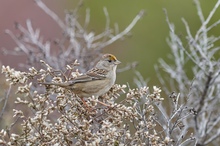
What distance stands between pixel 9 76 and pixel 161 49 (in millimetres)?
11378

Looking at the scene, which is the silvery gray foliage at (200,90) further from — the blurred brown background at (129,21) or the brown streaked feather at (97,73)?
the blurred brown background at (129,21)

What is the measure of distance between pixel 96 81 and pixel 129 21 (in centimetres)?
1099

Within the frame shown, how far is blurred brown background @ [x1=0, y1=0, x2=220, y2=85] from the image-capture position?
1456cm

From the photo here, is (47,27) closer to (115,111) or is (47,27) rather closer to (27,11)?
(27,11)

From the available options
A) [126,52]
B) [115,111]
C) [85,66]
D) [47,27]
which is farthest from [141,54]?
[115,111]

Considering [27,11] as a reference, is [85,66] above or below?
below

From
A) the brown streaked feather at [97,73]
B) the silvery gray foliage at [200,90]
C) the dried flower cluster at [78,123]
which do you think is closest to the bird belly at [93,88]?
the brown streaked feather at [97,73]

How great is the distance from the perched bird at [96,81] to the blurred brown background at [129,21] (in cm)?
803

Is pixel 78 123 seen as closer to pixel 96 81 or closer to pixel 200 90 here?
pixel 96 81

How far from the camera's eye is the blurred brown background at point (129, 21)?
573 inches

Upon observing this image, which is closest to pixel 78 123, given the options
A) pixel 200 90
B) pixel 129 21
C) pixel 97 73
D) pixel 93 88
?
pixel 93 88

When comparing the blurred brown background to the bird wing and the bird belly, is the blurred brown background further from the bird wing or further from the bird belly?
the bird belly

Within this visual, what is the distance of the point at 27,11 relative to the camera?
15.0 metres

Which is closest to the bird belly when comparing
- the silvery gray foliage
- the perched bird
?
the perched bird
